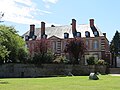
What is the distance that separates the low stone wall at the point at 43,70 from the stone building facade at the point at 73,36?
38.5 feet

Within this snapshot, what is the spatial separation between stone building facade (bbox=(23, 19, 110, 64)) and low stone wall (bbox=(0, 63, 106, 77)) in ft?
38.5

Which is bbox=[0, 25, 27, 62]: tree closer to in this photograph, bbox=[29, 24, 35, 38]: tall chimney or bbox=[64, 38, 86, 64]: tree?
bbox=[64, 38, 86, 64]: tree

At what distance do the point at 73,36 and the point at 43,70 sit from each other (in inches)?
942

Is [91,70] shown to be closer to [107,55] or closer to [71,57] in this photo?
[71,57]

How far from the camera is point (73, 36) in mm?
77562

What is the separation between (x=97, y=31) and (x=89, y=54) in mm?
6278

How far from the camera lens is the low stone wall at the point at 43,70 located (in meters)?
51.7

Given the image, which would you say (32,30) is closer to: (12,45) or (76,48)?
(76,48)

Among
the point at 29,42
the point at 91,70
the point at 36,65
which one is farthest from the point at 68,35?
the point at 36,65

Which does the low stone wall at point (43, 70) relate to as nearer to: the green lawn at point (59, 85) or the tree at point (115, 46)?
the tree at point (115, 46)

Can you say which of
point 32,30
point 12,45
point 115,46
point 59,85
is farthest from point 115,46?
point 59,85

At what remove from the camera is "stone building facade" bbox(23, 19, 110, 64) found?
2975 inches

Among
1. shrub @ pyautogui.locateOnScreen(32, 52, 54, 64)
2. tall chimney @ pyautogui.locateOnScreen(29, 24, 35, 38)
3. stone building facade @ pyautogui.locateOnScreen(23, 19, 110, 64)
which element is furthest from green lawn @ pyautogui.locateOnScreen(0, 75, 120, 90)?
tall chimney @ pyautogui.locateOnScreen(29, 24, 35, 38)

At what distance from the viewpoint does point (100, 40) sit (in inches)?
2950
